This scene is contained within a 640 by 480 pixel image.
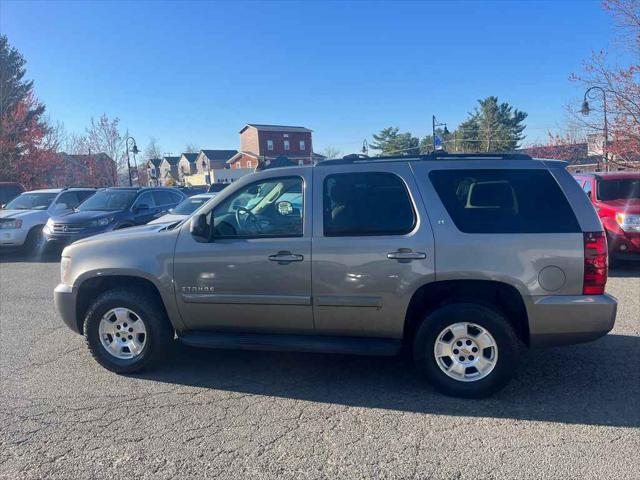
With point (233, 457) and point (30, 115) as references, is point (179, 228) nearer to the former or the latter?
point (233, 457)

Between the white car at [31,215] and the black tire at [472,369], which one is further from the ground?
the white car at [31,215]

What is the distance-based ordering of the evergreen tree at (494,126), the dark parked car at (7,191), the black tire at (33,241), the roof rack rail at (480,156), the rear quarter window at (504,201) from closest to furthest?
the rear quarter window at (504,201)
the roof rack rail at (480,156)
the black tire at (33,241)
the dark parked car at (7,191)
the evergreen tree at (494,126)

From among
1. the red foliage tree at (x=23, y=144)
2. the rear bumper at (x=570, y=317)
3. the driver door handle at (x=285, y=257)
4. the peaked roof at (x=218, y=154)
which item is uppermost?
the peaked roof at (x=218, y=154)

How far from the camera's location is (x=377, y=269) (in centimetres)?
362

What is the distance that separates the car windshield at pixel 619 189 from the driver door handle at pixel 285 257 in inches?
296

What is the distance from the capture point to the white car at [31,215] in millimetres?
11500

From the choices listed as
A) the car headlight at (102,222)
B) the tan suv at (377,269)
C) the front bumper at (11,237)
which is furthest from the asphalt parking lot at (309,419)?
the front bumper at (11,237)

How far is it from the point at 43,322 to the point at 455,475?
543cm

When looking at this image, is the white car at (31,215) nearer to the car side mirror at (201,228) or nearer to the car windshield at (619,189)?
the car side mirror at (201,228)

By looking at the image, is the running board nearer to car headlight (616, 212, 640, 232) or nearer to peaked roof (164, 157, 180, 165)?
car headlight (616, 212, 640, 232)

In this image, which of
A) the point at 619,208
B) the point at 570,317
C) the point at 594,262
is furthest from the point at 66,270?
the point at 619,208

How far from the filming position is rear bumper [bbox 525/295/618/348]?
135 inches

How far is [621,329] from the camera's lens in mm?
5102

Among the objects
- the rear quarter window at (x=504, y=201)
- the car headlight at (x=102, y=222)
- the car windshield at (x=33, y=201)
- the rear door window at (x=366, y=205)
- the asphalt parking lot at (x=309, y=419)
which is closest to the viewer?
the asphalt parking lot at (x=309, y=419)
